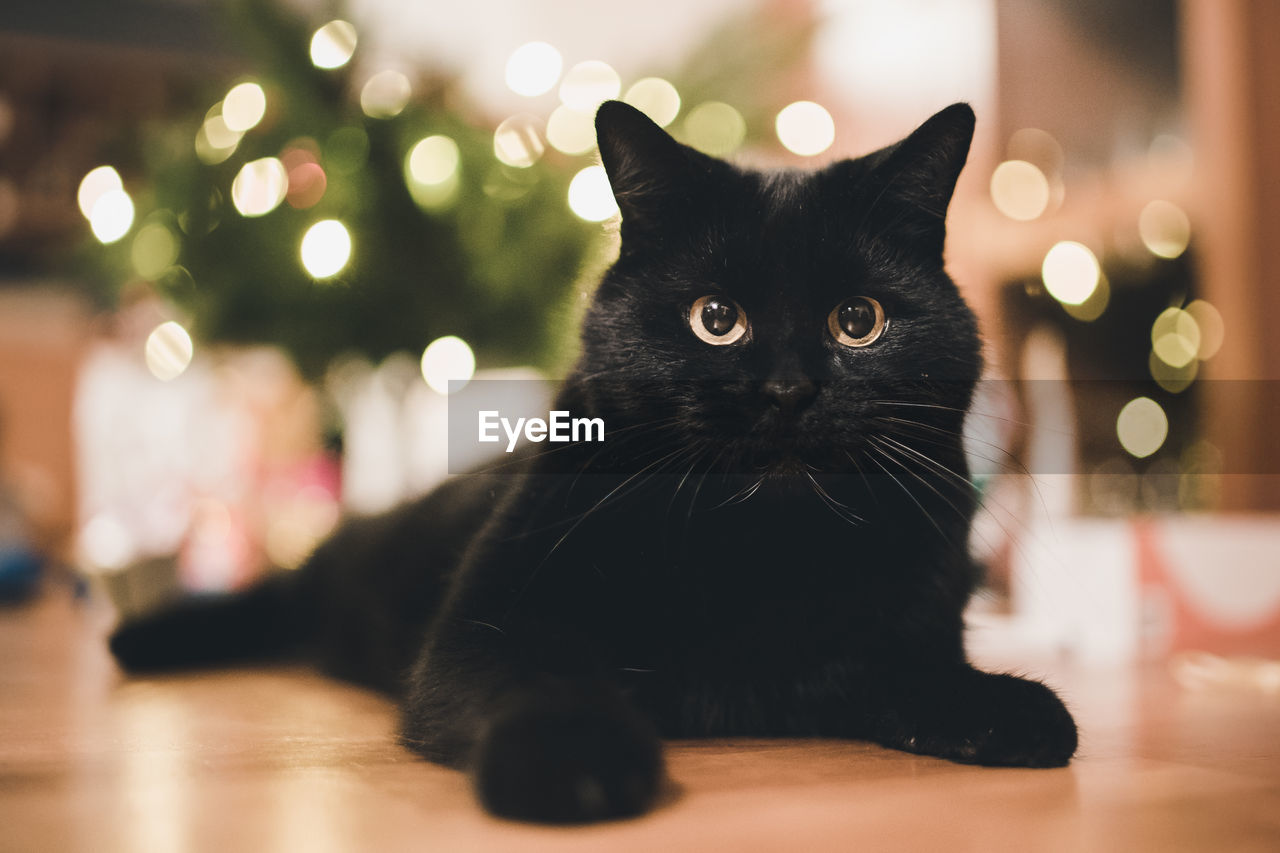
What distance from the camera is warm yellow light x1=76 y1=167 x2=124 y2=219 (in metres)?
1.46

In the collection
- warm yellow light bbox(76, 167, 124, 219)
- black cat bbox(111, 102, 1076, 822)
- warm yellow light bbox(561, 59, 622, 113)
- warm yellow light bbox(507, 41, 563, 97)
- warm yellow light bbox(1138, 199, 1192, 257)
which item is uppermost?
warm yellow light bbox(507, 41, 563, 97)

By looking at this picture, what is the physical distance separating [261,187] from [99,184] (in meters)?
0.38

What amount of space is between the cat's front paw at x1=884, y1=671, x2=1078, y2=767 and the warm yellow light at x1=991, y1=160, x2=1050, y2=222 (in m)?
1.32

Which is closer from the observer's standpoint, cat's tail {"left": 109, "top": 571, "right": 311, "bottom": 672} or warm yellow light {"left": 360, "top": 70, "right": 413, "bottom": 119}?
cat's tail {"left": 109, "top": 571, "right": 311, "bottom": 672}

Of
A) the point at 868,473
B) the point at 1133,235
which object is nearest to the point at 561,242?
the point at 868,473

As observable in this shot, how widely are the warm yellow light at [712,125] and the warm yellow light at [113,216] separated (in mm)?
924

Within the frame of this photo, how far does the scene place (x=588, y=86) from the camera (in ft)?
4.55

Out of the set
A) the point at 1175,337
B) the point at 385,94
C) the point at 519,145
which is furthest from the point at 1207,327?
the point at 385,94

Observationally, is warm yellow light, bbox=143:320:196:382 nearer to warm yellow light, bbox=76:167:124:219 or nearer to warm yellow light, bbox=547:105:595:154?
warm yellow light, bbox=76:167:124:219

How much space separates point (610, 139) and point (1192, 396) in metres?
1.25

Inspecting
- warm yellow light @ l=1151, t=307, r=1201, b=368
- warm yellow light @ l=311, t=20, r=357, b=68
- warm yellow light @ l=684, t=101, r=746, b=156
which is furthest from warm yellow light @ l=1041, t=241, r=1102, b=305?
warm yellow light @ l=311, t=20, r=357, b=68

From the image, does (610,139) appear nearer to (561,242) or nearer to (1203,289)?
(561,242)

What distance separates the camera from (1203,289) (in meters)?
1.44

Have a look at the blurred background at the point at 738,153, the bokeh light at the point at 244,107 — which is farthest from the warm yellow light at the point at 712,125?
the bokeh light at the point at 244,107
